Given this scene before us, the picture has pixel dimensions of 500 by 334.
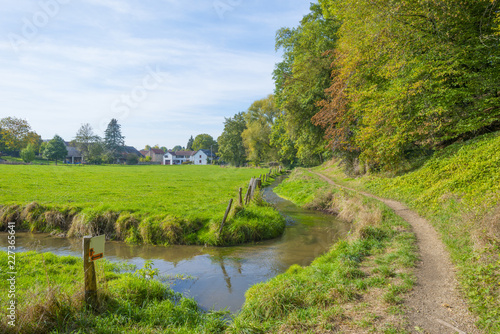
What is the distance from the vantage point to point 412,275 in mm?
5969

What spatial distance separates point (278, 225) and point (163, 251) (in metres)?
4.97

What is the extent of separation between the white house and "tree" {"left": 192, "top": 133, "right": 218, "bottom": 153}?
6701mm

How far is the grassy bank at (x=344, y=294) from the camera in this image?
14.9 feet

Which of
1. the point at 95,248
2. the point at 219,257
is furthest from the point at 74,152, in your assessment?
the point at 95,248

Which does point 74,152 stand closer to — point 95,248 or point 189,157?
point 189,157

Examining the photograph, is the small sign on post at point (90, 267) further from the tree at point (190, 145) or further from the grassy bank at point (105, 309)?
the tree at point (190, 145)

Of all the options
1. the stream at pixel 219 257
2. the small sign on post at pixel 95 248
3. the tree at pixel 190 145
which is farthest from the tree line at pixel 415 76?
the tree at pixel 190 145

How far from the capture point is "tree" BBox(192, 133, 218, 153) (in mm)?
135750

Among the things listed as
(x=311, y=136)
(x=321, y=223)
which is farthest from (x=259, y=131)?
(x=321, y=223)

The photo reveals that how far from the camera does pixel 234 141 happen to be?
75.4 meters

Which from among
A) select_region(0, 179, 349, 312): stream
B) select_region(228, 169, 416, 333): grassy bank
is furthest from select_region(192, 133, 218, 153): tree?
select_region(228, 169, 416, 333): grassy bank

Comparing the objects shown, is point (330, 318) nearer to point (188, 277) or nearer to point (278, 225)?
point (188, 277)

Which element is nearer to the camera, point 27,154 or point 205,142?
point 27,154

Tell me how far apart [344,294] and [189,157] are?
443 feet
